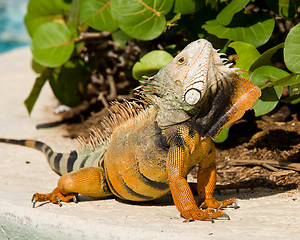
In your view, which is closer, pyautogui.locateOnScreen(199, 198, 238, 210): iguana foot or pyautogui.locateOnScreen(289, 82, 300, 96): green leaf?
pyautogui.locateOnScreen(199, 198, 238, 210): iguana foot

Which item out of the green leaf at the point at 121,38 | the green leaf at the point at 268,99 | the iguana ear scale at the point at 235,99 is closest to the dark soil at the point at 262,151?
the green leaf at the point at 268,99

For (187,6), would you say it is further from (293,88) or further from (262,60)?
(293,88)

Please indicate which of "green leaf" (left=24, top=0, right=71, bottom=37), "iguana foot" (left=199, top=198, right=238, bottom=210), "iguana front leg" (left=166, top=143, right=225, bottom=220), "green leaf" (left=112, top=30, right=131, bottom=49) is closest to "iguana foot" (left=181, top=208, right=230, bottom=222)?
"iguana front leg" (left=166, top=143, right=225, bottom=220)

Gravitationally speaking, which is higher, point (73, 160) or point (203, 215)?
point (203, 215)

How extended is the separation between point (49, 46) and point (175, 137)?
2.70m

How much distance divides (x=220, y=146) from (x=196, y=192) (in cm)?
103

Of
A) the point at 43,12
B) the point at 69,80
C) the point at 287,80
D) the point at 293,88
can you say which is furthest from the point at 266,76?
the point at 43,12

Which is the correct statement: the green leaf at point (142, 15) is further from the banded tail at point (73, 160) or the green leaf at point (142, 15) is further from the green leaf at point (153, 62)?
the banded tail at point (73, 160)

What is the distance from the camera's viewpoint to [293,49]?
3.16m

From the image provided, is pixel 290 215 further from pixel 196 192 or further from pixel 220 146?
pixel 220 146

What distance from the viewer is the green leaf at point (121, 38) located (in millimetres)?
5000

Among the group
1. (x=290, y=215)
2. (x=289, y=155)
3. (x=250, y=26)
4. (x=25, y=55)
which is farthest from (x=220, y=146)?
(x=25, y=55)

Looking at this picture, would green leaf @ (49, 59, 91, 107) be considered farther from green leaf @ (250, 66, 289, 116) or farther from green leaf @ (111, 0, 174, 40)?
green leaf @ (250, 66, 289, 116)

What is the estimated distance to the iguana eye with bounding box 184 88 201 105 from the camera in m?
2.84
